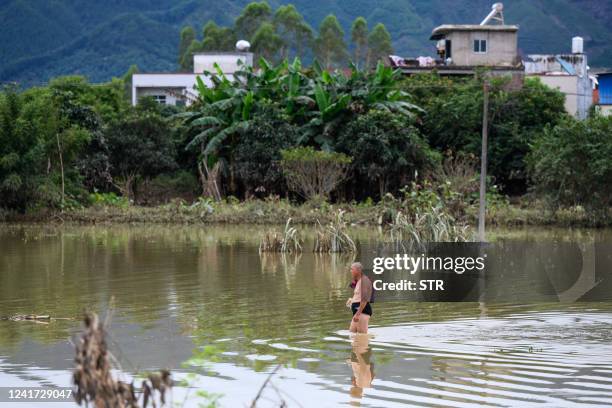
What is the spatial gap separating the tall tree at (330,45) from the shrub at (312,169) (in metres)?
61.2

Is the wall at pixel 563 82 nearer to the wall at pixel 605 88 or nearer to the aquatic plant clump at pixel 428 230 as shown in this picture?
the wall at pixel 605 88

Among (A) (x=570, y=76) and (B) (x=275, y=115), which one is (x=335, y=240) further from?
(A) (x=570, y=76)

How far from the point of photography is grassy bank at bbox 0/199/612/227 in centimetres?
3450

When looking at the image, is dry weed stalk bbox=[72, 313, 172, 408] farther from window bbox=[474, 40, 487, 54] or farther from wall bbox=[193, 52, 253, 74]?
wall bbox=[193, 52, 253, 74]

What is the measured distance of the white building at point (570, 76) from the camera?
50.1 meters

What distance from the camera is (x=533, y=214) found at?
34.9 metres

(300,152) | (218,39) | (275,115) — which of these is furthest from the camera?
(218,39)

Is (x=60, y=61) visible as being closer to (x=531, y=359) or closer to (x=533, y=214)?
(x=533, y=214)

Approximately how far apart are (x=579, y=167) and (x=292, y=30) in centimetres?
6766

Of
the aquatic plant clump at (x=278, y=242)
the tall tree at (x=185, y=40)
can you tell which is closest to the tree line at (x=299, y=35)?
the tall tree at (x=185, y=40)

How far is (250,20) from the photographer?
9906cm

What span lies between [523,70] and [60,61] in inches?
3221

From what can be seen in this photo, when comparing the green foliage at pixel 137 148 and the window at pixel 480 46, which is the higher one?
the window at pixel 480 46

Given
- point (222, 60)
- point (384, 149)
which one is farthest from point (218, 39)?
point (384, 149)
